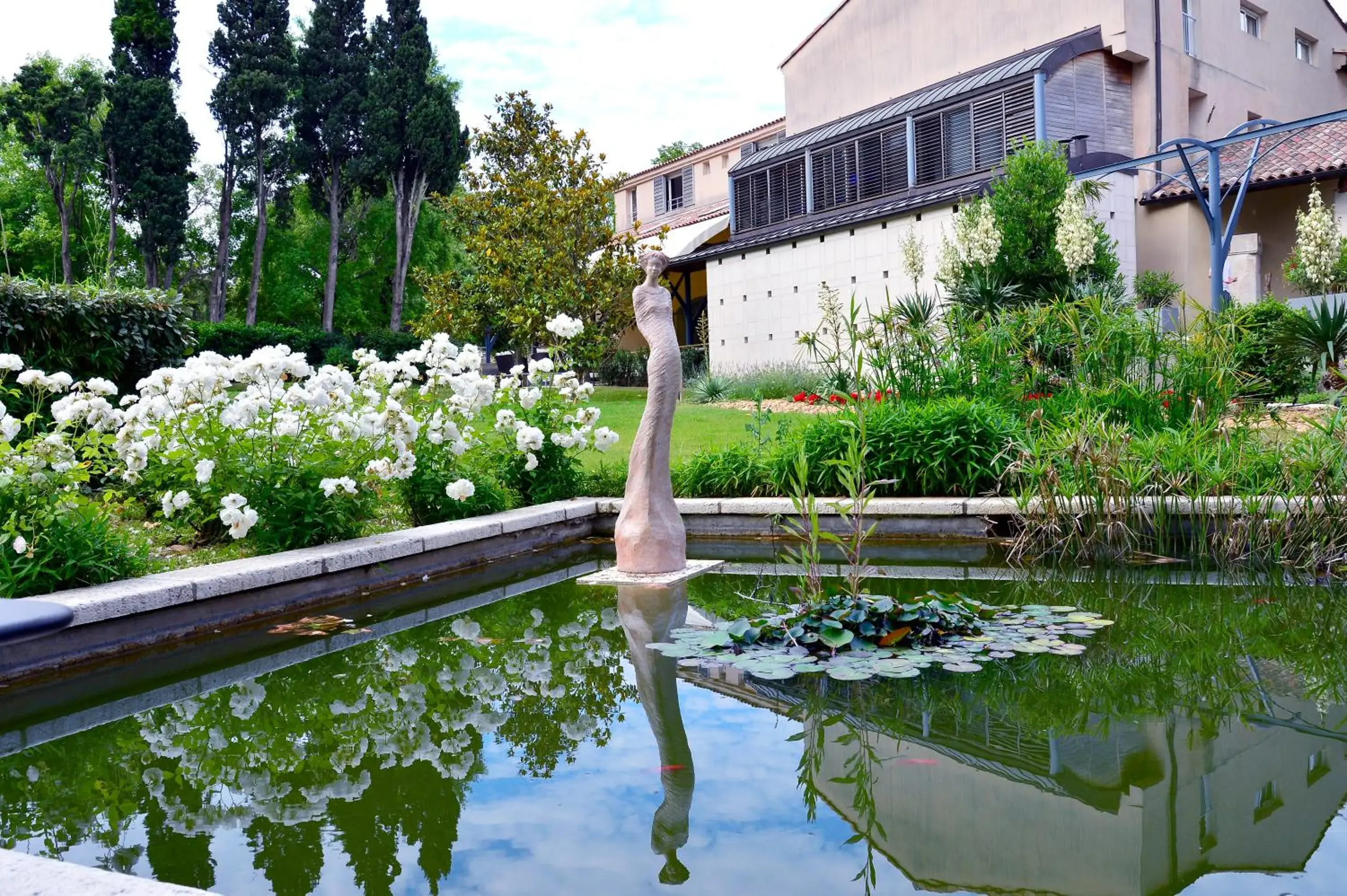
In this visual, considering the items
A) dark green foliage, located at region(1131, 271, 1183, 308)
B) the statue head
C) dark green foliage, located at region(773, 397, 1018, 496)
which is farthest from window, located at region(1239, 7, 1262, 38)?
the statue head

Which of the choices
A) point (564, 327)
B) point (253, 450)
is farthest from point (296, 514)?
point (564, 327)

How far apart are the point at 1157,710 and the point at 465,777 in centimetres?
253

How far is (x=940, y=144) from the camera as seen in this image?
799 inches

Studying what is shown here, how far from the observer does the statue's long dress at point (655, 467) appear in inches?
251

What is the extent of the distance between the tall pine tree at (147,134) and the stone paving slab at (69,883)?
29493 millimetres

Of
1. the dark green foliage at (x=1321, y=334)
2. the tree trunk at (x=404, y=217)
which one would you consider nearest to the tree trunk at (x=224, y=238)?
the tree trunk at (x=404, y=217)

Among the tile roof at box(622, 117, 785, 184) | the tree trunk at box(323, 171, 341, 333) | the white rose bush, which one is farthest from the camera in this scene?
the tree trunk at box(323, 171, 341, 333)

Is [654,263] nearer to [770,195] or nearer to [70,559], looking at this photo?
[70,559]

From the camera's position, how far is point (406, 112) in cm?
3153

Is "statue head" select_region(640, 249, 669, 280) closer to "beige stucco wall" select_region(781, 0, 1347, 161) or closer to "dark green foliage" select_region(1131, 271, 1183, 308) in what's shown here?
"dark green foliage" select_region(1131, 271, 1183, 308)

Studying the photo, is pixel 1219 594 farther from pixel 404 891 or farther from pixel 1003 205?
pixel 1003 205

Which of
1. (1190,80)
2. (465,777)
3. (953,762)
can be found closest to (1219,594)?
(953,762)

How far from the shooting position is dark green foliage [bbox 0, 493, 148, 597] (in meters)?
4.96

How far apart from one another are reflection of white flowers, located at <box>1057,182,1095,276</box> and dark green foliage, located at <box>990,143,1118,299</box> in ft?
4.46
